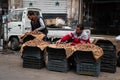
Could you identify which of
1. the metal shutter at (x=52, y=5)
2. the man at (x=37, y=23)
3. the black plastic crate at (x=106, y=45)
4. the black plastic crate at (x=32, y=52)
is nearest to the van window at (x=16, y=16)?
the man at (x=37, y=23)

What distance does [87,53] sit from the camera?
8.57 m

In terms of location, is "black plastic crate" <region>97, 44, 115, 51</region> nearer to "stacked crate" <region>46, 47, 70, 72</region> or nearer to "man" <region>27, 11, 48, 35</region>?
"stacked crate" <region>46, 47, 70, 72</region>

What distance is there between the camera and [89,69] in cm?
861

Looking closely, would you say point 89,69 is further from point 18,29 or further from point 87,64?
point 18,29

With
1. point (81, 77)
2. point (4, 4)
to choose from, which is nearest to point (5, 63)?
point (81, 77)

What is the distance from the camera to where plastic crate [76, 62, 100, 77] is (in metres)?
8.57

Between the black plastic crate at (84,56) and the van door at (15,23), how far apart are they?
565 centimetres

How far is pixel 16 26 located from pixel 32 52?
4744 mm

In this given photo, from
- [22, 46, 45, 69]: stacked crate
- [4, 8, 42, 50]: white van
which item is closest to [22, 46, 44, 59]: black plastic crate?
[22, 46, 45, 69]: stacked crate

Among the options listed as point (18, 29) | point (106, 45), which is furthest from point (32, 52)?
point (18, 29)

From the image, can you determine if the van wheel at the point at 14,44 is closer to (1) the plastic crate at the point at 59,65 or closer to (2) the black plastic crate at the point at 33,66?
(2) the black plastic crate at the point at 33,66

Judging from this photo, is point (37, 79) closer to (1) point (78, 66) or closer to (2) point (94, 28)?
(1) point (78, 66)

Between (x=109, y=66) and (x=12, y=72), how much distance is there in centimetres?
282

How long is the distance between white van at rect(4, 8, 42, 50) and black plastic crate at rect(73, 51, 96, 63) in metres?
5.44
